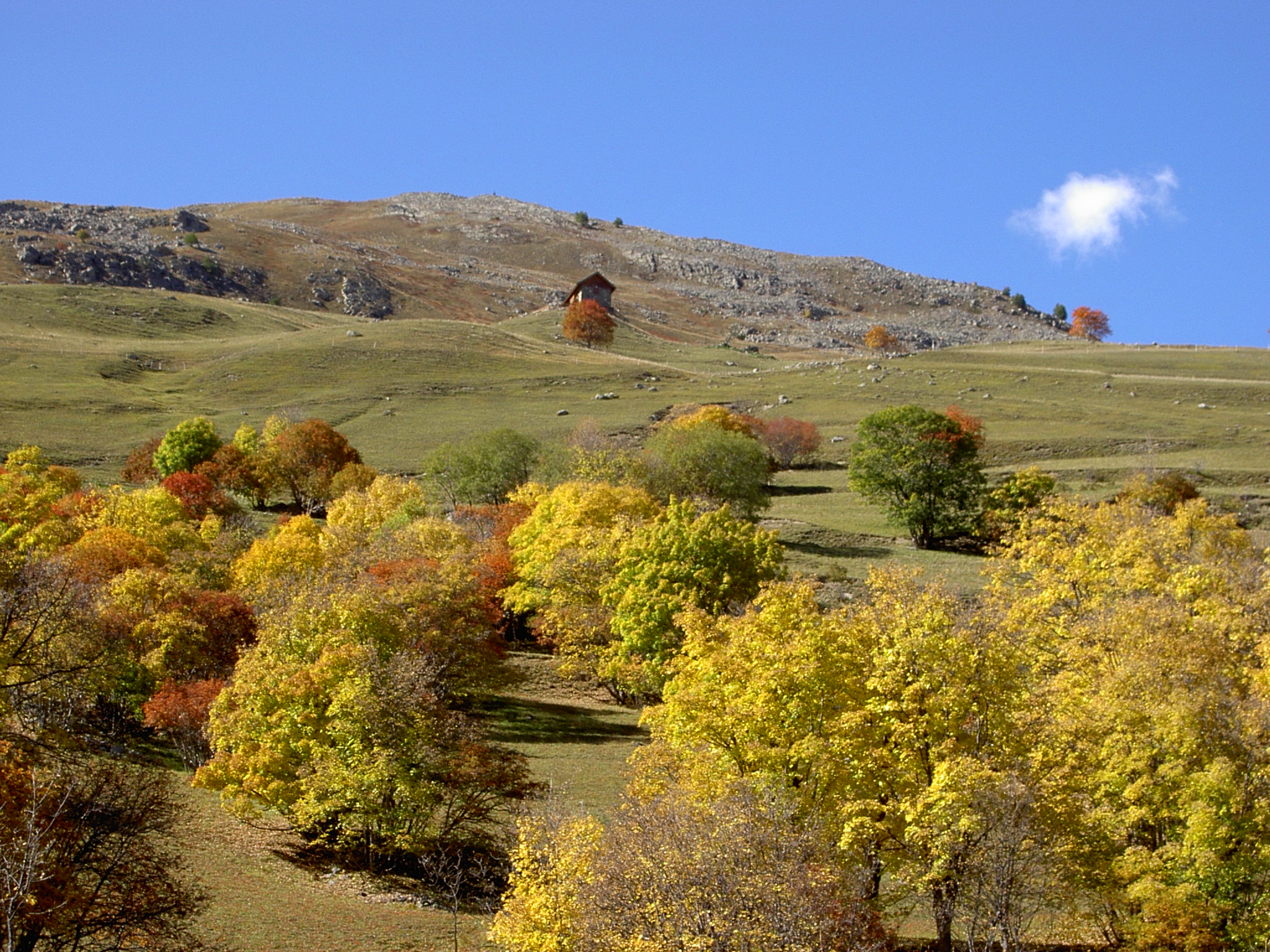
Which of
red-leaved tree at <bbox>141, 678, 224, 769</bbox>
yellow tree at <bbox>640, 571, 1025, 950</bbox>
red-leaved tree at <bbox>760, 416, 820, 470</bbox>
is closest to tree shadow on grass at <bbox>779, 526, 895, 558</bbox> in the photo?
red-leaved tree at <bbox>760, 416, 820, 470</bbox>

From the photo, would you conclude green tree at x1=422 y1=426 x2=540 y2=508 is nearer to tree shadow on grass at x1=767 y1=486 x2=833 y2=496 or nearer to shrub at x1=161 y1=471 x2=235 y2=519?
shrub at x1=161 y1=471 x2=235 y2=519

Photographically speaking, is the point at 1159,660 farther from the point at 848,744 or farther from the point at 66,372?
the point at 66,372

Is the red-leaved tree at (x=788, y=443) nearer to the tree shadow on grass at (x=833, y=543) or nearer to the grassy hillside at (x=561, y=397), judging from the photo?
the grassy hillside at (x=561, y=397)

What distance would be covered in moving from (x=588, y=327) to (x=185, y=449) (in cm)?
8266

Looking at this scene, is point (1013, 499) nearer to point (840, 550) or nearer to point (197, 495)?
point (840, 550)

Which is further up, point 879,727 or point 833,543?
point 879,727

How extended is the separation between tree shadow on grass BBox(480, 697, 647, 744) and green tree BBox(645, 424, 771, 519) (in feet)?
83.8

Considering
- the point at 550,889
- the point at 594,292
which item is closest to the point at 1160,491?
the point at 550,889

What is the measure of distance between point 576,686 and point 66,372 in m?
86.9

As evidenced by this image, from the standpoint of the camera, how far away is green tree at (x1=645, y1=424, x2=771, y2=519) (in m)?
74.5

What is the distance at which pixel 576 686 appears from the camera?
5441 centimetres

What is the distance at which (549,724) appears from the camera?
4684cm

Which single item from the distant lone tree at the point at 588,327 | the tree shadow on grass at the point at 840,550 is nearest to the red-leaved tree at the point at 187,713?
the tree shadow on grass at the point at 840,550

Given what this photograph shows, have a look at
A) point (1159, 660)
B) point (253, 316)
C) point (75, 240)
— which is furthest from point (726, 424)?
point (75, 240)
